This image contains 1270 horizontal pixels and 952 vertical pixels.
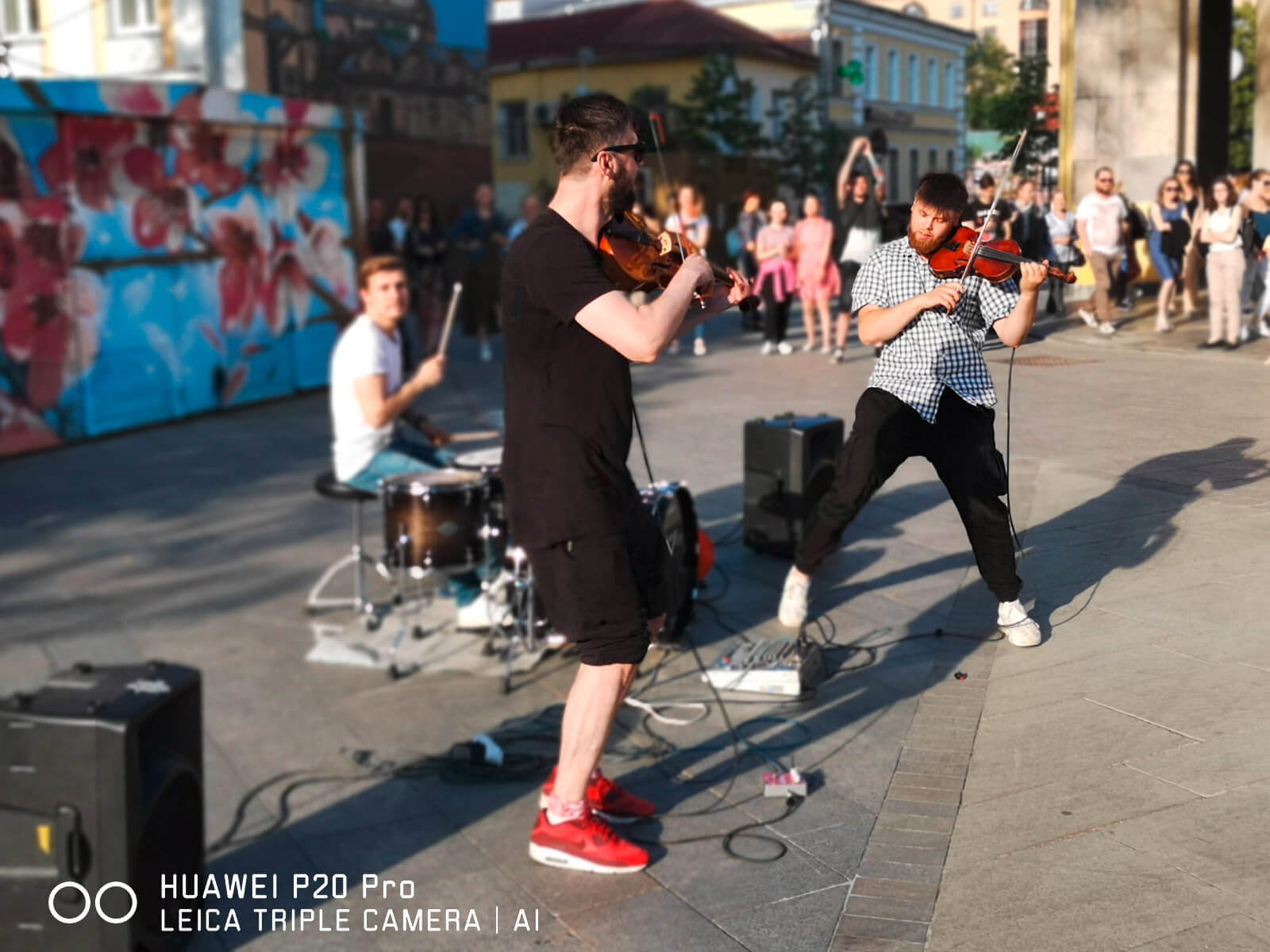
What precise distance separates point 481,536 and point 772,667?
1612 mm

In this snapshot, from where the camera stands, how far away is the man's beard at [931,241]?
1.74m

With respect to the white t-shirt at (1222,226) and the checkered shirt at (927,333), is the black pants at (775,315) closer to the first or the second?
the white t-shirt at (1222,226)

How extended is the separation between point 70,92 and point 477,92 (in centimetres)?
2030

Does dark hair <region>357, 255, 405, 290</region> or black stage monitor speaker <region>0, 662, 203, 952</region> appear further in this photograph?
dark hair <region>357, 255, 405, 290</region>

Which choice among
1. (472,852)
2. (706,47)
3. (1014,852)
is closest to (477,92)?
(706,47)

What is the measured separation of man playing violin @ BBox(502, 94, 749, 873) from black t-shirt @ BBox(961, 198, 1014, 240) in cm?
140

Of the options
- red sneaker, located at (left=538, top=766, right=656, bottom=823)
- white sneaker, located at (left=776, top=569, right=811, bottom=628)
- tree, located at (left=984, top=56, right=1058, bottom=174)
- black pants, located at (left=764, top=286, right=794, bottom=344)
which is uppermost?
tree, located at (left=984, top=56, right=1058, bottom=174)

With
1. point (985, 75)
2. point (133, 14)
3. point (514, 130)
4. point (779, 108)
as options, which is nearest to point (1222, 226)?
point (985, 75)

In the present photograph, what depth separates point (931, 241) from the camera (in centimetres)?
175

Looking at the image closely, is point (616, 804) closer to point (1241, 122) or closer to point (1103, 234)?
point (1103, 234)

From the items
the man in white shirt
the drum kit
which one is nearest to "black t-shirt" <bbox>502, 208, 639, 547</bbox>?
the man in white shirt

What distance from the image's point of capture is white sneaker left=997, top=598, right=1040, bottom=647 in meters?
2.41

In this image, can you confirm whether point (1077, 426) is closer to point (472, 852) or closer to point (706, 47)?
point (472, 852)

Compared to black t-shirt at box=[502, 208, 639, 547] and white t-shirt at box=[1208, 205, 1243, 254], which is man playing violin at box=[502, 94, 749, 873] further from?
white t-shirt at box=[1208, 205, 1243, 254]
